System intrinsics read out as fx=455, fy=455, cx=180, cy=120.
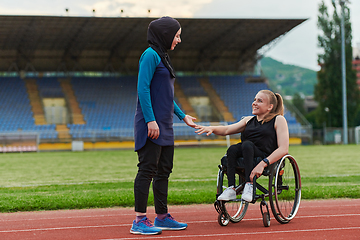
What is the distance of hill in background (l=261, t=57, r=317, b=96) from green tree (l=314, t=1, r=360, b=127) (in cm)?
9697

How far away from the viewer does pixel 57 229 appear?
15.1 ft

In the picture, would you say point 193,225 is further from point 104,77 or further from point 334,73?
point 334,73

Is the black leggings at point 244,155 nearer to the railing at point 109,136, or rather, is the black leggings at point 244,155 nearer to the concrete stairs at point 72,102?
the railing at point 109,136

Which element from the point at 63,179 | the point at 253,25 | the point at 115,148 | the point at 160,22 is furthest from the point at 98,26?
the point at 160,22

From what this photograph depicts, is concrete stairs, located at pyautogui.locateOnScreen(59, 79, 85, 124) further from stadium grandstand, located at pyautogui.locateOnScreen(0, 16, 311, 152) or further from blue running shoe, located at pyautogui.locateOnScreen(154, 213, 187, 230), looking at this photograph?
blue running shoe, located at pyautogui.locateOnScreen(154, 213, 187, 230)

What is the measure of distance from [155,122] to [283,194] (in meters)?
1.91

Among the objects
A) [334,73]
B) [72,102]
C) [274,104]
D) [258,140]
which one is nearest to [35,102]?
[72,102]

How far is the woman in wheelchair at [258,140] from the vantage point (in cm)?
437

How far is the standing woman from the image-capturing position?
4168 mm

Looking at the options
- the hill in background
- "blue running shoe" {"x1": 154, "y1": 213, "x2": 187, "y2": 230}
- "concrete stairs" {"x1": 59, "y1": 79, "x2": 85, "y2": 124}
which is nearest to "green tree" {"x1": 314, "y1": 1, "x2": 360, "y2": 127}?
"concrete stairs" {"x1": 59, "y1": 79, "x2": 85, "y2": 124}

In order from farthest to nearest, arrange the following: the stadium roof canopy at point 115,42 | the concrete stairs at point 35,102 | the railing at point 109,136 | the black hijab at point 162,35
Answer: the concrete stairs at point 35,102
the stadium roof canopy at point 115,42
the railing at point 109,136
the black hijab at point 162,35

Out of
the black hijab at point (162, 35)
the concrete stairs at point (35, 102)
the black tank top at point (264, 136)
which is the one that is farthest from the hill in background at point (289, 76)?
the black hijab at point (162, 35)

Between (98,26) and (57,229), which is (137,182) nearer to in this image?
(57,229)

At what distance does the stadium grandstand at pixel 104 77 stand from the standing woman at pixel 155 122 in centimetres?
2501
